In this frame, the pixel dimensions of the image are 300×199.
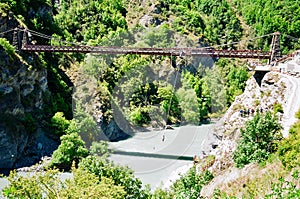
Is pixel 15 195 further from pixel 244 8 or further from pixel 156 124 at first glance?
pixel 244 8

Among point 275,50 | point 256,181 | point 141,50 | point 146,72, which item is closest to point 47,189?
point 256,181

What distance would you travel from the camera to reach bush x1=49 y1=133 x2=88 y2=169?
24641 millimetres

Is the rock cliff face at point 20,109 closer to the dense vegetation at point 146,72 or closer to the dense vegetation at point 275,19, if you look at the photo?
Answer: the dense vegetation at point 146,72

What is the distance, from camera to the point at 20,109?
25953mm

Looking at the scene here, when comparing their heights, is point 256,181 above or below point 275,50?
below

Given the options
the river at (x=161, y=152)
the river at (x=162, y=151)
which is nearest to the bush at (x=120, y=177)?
the river at (x=161, y=152)

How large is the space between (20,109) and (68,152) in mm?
3901

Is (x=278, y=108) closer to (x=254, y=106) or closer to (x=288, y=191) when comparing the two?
(x=254, y=106)

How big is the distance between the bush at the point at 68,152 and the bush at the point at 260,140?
12.8m

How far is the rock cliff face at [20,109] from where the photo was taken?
24.6 meters

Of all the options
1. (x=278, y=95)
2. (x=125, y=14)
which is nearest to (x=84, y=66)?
(x=125, y=14)

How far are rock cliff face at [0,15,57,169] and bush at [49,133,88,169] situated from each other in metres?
1.34

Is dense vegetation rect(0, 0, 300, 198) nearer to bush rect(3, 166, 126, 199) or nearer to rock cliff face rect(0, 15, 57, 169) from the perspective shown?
rock cliff face rect(0, 15, 57, 169)

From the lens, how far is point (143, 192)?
14.6m
